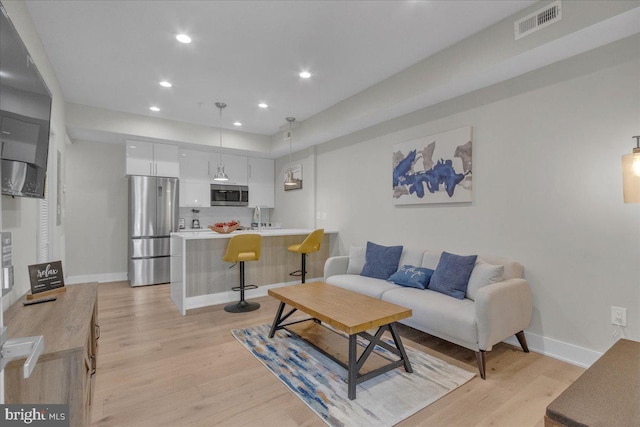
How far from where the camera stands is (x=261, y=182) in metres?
6.83

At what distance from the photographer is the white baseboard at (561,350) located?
2.53 m

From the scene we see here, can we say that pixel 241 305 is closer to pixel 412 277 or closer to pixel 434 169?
pixel 412 277

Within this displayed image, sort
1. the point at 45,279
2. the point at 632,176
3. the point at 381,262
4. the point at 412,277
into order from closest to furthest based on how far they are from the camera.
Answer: the point at 632,176
the point at 45,279
the point at 412,277
the point at 381,262

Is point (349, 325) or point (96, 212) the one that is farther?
point (96, 212)

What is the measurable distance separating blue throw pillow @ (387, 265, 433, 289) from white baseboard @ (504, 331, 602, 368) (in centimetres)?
94

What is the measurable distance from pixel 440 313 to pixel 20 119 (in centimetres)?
304

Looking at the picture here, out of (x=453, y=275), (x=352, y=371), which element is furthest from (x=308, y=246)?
(x=352, y=371)

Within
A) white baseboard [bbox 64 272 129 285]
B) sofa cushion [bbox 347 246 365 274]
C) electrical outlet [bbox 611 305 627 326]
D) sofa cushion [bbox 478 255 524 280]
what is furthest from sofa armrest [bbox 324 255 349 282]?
white baseboard [bbox 64 272 129 285]

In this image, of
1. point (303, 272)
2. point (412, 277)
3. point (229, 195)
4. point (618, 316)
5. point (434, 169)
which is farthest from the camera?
point (229, 195)

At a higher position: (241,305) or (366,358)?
(366,358)

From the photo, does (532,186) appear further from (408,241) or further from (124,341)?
(124,341)

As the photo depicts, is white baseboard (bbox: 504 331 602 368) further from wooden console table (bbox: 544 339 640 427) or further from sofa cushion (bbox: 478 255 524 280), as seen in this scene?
wooden console table (bbox: 544 339 640 427)

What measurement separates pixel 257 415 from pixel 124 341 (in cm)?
188

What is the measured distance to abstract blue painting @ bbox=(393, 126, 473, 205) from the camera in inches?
134
